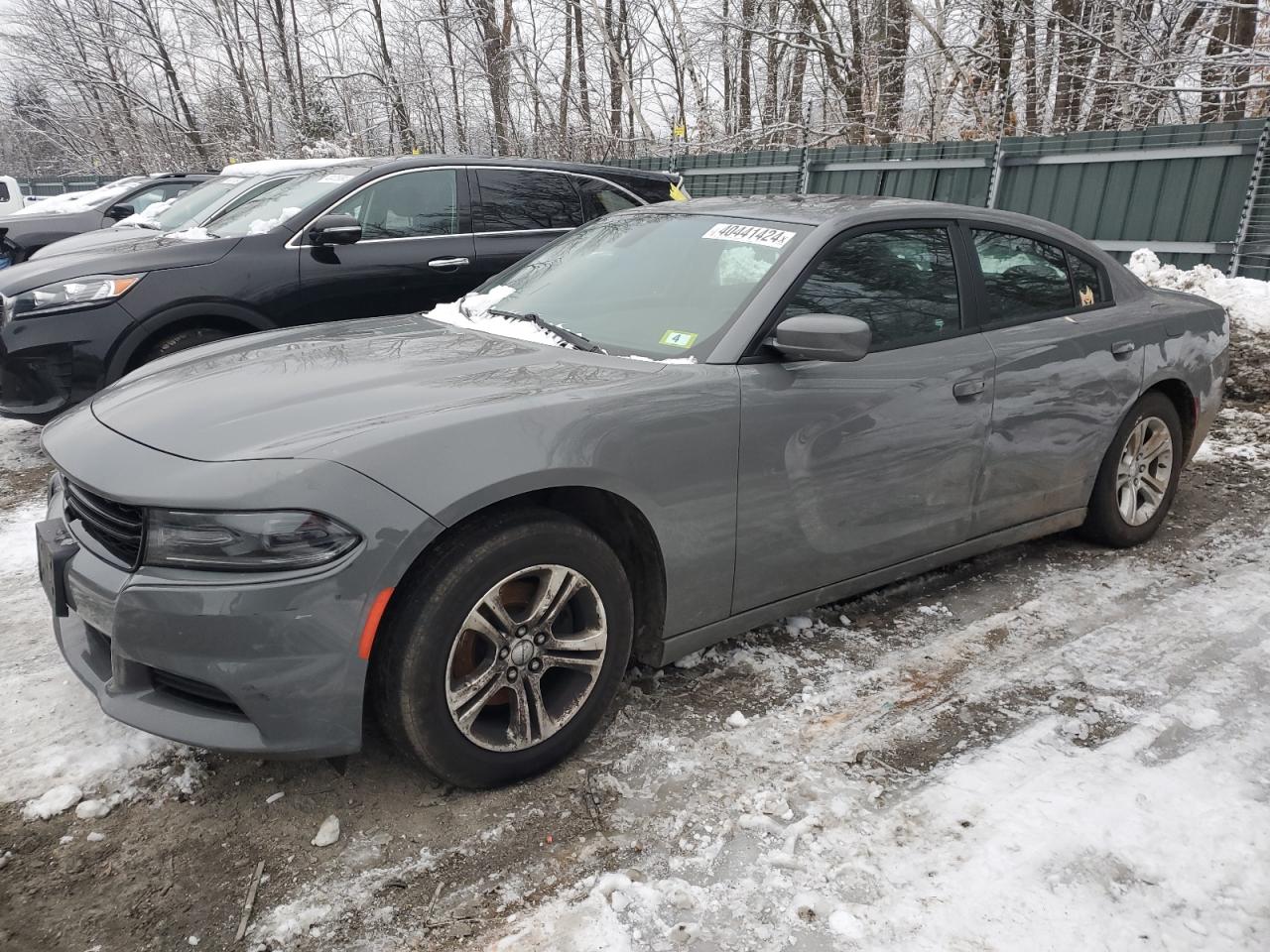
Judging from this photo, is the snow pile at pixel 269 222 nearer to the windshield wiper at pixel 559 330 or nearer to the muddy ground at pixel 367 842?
the windshield wiper at pixel 559 330

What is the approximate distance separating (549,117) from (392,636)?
23.6m

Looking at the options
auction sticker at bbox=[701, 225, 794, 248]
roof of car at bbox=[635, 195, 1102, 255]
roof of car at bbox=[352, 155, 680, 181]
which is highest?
roof of car at bbox=[352, 155, 680, 181]

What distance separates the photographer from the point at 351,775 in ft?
8.40

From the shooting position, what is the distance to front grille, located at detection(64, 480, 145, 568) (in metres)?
2.17

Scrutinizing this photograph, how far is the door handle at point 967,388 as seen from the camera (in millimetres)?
3301

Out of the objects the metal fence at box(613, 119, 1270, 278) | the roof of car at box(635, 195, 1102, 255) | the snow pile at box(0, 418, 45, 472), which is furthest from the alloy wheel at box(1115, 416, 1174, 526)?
the snow pile at box(0, 418, 45, 472)

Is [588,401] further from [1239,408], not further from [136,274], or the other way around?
[1239,408]

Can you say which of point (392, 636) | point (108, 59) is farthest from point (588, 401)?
point (108, 59)

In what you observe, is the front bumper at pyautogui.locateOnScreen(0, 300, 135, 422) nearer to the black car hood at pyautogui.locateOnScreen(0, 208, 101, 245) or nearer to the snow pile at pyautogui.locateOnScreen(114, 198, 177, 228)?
the snow pile at pyautogui.locateOnScreen(114, 198, 177, 228)

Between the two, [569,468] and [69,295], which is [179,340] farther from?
[569,468]

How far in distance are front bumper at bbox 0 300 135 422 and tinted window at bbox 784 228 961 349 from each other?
416 cm

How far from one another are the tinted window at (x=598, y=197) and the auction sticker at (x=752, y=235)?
3.66 meters

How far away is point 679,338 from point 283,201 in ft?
14.3

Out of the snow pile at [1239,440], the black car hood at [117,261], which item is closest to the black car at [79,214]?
the black car hood at [117,261]
